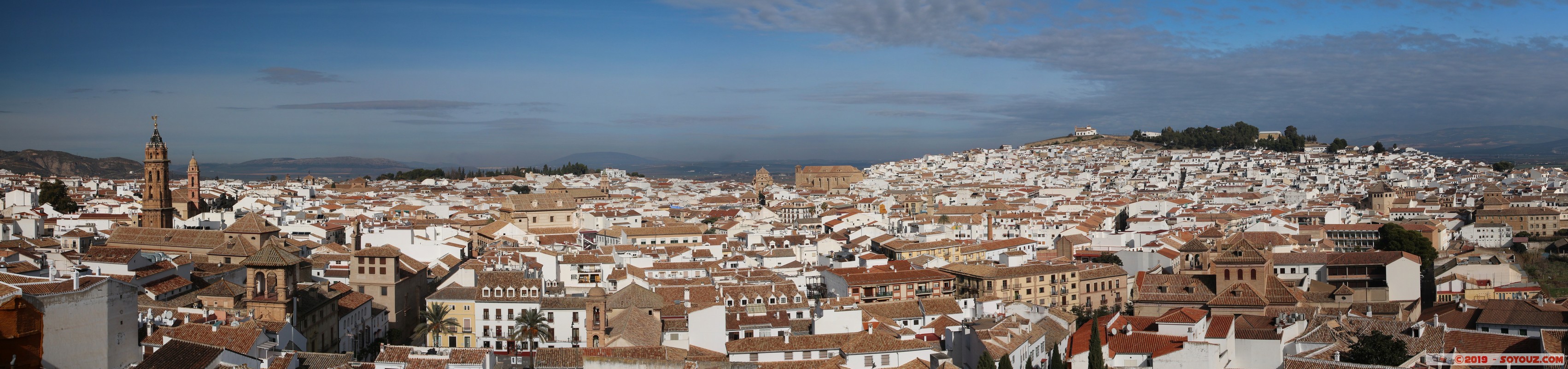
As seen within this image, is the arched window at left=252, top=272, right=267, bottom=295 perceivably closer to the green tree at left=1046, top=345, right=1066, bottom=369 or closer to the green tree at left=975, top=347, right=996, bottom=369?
the green tree at left=975, top=347, right=996, bottom=369

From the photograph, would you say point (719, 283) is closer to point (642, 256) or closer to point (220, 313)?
point (642, 256)

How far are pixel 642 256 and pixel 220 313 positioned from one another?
12242mm

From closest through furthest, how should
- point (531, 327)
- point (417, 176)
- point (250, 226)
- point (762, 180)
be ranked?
point (531, 327), point (250, 226), point (762, 180), point (417, 176)

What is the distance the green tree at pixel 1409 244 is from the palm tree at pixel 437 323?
29.1 m

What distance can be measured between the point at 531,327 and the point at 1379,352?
605 inches

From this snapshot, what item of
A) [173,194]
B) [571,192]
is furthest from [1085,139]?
[173,194]

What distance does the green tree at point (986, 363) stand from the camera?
18344 millimetres

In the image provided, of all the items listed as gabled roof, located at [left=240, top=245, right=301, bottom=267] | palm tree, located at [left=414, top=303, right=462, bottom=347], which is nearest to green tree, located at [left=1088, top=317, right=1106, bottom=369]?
palm tree, located at [left=414, top=303, right=462, bottom=347]

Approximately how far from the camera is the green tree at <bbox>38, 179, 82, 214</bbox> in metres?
45.8

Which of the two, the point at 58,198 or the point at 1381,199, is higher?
the point at 58,198

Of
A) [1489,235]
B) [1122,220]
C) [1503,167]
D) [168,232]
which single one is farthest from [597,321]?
[1503,167]

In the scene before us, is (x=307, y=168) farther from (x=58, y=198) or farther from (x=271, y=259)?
(x=271, y=259)

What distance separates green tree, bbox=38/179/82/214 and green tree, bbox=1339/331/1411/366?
44726 mm

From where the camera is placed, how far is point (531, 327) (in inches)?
893
